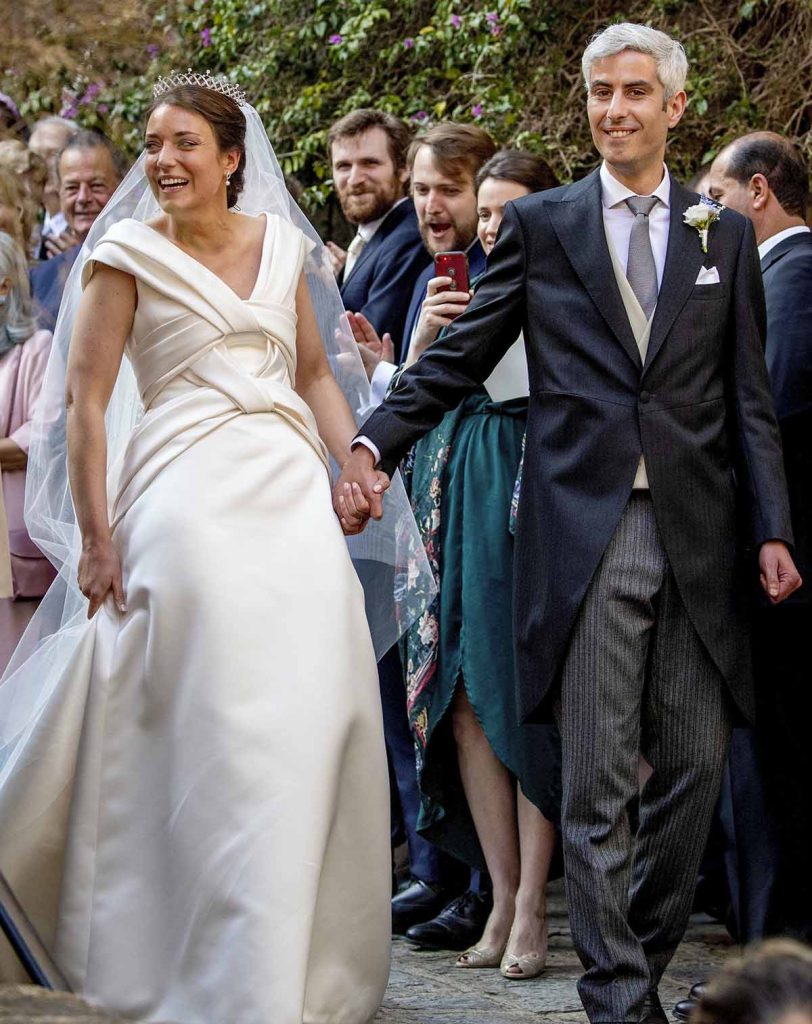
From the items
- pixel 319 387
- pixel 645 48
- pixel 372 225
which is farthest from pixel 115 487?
pixel 372 225

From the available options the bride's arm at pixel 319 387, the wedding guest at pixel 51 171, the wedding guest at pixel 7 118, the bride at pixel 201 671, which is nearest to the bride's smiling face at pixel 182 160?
the bride at pixel 201 671

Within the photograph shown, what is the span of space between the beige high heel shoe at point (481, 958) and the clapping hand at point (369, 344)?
6.09 ft

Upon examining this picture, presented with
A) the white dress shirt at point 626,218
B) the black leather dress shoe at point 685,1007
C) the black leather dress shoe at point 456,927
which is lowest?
the black leather dress shoe at point 456,927

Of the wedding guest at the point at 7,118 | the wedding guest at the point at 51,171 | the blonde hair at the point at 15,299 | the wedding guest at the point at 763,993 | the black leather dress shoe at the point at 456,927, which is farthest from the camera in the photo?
the wedding guest at the point at 7,118

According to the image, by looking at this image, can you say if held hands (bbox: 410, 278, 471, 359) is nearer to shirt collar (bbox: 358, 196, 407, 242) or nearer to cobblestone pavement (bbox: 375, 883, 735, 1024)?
shirt collar (bbox: 358, 196, 407, 242)

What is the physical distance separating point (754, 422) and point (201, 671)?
149 cm

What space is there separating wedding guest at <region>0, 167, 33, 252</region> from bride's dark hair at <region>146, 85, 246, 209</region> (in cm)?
173

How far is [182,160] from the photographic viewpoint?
15.8 ft

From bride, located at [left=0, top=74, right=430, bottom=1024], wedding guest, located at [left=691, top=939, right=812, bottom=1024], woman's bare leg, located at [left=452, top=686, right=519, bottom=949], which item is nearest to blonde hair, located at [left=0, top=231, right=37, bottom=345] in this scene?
bride, located at [left=0, top=74, right=430, bottom=1024]

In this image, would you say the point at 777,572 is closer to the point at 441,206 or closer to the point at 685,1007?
the point at 685,1007

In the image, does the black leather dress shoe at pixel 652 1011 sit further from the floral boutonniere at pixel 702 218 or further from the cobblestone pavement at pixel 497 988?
the floral boutonniere at pixel 702 218

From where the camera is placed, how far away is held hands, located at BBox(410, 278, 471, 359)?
5.37 meters

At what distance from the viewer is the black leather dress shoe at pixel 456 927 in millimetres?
5492

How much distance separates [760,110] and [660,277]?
3.90 meters
